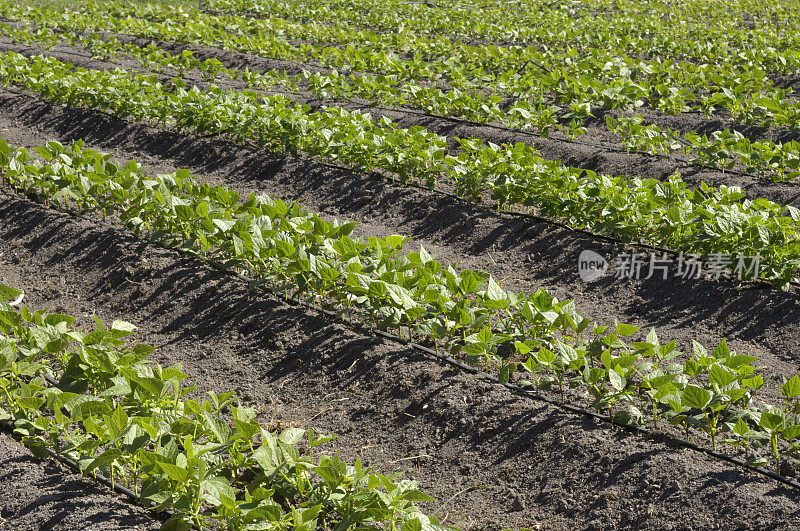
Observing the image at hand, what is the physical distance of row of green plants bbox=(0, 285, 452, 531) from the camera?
245cm

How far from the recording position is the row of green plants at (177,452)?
245 centimetres

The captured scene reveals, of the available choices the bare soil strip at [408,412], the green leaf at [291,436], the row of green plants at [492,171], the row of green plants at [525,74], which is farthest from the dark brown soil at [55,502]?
the row of green plants at [525,74]

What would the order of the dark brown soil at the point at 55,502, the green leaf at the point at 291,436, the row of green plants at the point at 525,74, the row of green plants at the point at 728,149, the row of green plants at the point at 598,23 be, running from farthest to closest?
the row of green plants at the point at 598,23 < the row of green plants at the point at 525,74 < the row of green plants at the point at 728,149 < the green leaf at the point at 291,436 < the dark brown soil at the point at 55,502

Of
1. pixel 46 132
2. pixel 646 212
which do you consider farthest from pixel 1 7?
pixel 646 212

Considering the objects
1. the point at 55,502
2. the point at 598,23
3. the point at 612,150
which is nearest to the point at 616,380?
the point at 55,502

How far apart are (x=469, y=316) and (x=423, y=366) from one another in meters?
0.40

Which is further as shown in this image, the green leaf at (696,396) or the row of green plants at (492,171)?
the row of green plants at (492,171)

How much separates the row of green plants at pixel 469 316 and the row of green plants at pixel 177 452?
3.02ft

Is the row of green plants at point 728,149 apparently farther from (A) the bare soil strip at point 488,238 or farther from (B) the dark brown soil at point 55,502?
(B) the dark brown soil at point 55,502

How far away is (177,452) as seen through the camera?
2.72 meters

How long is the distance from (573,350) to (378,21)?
12.9m

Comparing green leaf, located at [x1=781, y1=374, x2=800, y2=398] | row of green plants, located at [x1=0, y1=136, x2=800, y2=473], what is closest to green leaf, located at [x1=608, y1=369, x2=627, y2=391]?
row of green plants, located at [x1=0, y1=136, x2=800, y2=473]

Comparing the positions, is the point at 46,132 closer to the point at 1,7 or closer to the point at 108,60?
the point at 108,60

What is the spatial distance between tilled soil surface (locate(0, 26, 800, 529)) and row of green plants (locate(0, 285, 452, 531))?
0.18m
